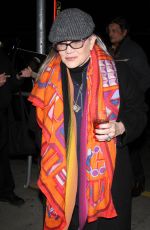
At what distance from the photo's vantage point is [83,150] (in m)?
2.35

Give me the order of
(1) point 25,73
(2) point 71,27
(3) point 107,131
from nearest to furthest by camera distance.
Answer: (3) point 107,131 → (2) point 71,27 → (1) point 25,73

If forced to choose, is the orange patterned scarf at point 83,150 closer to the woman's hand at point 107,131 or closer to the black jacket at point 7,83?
the woman's hand at point 107,131

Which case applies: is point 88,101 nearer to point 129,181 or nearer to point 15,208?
point 129,181

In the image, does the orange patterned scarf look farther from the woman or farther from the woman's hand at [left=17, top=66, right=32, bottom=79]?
the woman's hand at [left=17, top=66, right=32, bottom=79]

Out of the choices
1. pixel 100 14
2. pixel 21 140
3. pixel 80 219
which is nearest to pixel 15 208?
pixel 21 140

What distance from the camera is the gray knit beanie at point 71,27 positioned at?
2.24 meters

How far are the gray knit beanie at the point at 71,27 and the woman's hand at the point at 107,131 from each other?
0.54 m

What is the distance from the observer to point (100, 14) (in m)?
29.6

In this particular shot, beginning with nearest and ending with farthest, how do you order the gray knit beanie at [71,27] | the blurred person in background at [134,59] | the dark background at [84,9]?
1. the gray knit beanie at [71,27]
2. the blurred person in background at [134,59]
3. the dark background at [84,9]

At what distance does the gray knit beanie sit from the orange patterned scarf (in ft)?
0.73

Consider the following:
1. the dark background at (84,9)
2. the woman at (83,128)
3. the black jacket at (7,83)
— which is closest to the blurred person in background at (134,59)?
the black jacket at (7,83)

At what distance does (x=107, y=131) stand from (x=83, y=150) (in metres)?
0.29

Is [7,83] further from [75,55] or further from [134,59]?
[75,55]

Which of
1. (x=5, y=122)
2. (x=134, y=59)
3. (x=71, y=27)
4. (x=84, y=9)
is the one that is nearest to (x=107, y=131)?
(x=71, y=27)
